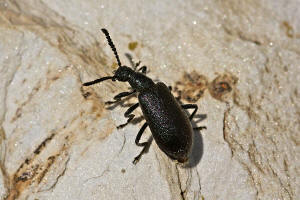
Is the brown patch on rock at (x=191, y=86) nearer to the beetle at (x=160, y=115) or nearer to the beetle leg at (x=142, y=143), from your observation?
the beetle at (x=160, y=115)

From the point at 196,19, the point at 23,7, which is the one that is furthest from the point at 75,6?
the point at 196,19

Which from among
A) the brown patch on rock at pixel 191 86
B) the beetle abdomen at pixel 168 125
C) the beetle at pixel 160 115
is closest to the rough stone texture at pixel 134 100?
the brown patch on rock at pixel 191 86

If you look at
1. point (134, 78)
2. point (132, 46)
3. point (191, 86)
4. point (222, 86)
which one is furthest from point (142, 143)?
point (132, 46)

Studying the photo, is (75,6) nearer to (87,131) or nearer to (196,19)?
(196,19)

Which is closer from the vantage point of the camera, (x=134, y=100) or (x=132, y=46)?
(x=134, y=100)

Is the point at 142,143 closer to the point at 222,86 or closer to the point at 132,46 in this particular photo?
the point at 222,86

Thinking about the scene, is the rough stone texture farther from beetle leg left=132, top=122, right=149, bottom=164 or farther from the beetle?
the beetle

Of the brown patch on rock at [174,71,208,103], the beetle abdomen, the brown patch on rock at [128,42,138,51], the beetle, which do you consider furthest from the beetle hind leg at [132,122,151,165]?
the brown patch on rock at [128,42,138,51]
